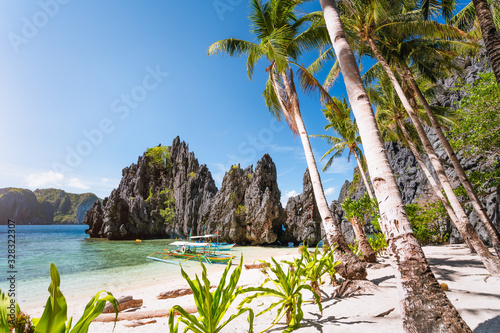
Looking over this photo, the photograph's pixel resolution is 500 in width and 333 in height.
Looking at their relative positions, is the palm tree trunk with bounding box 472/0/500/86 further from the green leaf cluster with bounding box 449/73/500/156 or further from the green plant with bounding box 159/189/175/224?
the green plant with bounding box 159/189/175/224

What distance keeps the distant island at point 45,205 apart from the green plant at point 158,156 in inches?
2321

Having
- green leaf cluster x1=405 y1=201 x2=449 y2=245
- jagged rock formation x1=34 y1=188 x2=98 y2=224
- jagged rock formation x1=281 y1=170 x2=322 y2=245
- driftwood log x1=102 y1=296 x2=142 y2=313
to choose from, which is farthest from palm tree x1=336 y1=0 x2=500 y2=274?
jagged rock formation x1=34 y1=188 x2=98 y2=224

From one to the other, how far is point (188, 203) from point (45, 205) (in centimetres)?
13603

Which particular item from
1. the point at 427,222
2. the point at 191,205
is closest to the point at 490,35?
the point at 427,222

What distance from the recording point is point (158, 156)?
69.3m

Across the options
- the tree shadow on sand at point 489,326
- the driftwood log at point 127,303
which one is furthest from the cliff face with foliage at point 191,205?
the tree shadow on sand at point 489,326

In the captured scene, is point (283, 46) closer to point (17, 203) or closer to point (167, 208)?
point (167, 208)

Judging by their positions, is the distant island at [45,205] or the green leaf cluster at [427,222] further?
the distant island at [45,205]

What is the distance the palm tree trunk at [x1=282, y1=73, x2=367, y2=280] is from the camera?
539 centimetres

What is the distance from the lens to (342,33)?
154 inches

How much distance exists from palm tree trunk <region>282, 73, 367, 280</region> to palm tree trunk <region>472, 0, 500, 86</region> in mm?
4615

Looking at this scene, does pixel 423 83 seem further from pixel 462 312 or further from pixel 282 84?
pixel 462 312

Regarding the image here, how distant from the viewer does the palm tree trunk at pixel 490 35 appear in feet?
14.9

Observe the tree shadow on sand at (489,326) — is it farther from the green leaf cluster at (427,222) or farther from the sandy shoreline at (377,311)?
the green leaf cluster at (427,222)
